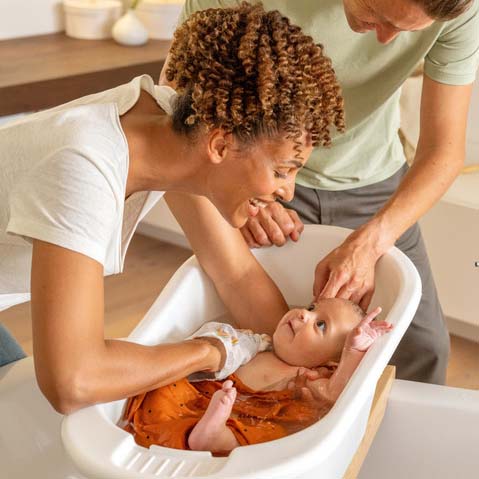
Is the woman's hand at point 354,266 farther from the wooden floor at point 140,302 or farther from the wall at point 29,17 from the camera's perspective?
the wall at point 29,17

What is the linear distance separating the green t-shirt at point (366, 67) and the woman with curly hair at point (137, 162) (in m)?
0.47

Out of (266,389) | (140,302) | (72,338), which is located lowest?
(140,302)

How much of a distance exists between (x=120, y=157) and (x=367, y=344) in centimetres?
56

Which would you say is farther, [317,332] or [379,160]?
[379,160]

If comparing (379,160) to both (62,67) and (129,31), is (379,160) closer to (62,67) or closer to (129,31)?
(62,67)

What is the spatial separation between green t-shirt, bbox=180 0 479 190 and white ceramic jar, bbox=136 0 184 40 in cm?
175

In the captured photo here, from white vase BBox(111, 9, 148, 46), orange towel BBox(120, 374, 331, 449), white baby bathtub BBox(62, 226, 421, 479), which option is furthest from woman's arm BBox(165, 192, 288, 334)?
white vase BBox(111, 9, 148, 46)

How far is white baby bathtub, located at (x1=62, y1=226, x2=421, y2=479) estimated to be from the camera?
1246 millimetres

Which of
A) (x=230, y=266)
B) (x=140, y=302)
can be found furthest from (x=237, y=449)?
(x=140, y=302)

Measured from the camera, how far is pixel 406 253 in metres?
2.07

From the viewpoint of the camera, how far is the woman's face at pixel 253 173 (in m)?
1.38

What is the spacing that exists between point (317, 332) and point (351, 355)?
0.16 m

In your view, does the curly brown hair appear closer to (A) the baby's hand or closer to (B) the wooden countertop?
(A) the baby's hand

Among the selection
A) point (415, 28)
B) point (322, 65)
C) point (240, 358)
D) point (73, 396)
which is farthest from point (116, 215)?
point (415, 28)
